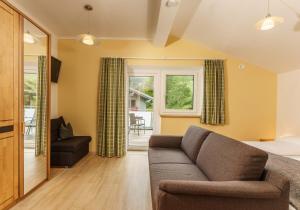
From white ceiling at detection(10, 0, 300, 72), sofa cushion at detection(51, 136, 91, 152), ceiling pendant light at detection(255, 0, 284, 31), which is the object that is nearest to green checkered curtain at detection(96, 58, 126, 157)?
sofa cushion at detection(51, 136, 91, 152)

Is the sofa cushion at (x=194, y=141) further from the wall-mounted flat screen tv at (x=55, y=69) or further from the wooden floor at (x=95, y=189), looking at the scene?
the wall-mounted flat screen tv at (x=55, y=69)

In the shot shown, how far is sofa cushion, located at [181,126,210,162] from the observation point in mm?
2521

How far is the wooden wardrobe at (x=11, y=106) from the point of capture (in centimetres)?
196

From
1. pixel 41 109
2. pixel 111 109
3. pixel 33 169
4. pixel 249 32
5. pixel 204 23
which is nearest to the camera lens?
pixel 33 169

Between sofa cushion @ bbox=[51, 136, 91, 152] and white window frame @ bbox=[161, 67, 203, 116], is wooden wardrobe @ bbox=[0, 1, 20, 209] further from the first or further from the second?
white window frame @ bbox=[161, 67, 203, 116]

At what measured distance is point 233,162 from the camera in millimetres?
1595

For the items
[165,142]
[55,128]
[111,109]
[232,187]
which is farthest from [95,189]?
[232,187]

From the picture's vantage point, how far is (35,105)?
255 centimetres

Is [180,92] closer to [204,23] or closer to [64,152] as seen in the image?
[204,23]

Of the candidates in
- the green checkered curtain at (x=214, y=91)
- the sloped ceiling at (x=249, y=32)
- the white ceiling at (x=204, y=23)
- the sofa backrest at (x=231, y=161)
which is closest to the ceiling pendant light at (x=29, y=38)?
the white ceiling at (x=204, y=23)

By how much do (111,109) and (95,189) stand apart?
1834mm

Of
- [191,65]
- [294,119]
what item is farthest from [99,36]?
[294,119]

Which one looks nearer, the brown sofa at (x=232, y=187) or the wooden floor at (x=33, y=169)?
the brown sofa at (x=232, y=187)

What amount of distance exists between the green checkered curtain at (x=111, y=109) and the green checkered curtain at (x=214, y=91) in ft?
6.15
